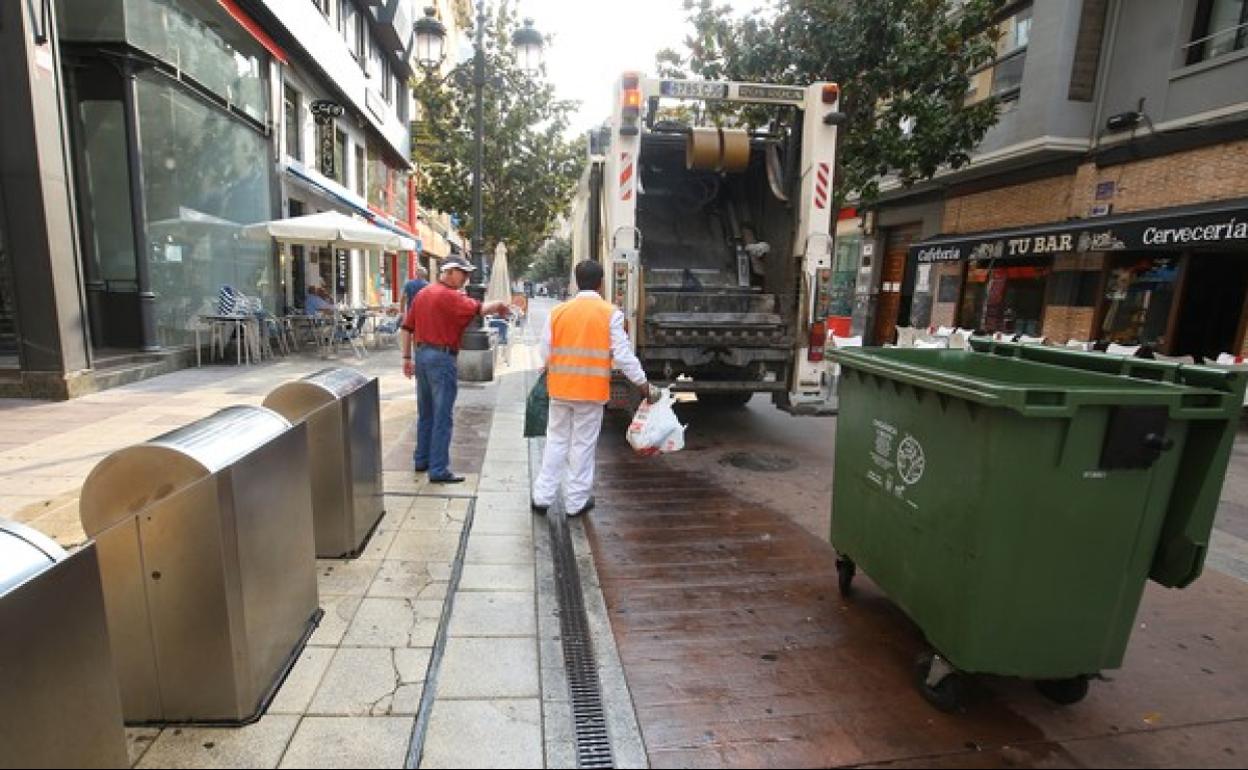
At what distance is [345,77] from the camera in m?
16.8

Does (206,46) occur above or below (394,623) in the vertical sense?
above

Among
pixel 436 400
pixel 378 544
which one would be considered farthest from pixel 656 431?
pixel 378 544

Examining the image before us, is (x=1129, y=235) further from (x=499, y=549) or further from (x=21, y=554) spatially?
(x=21, y=554)

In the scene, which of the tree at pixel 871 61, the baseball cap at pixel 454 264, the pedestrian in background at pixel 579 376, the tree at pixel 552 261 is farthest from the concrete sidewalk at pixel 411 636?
the tree at pixel 552 261

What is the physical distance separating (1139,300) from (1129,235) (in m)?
2.19

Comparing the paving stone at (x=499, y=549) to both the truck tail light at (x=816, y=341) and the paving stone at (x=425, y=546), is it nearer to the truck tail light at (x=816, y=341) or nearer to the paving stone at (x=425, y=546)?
the paving stone at (x=425, y=546)

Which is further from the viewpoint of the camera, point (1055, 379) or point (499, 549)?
point (499, 549)

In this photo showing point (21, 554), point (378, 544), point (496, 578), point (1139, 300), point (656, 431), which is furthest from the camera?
point (1139, 300)

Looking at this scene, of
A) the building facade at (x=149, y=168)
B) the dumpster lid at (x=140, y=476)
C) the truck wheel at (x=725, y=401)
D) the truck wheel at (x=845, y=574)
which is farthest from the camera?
the truck wheel at (x=725, y=401)

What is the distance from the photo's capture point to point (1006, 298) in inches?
555

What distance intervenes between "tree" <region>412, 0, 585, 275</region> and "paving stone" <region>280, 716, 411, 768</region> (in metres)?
15.2

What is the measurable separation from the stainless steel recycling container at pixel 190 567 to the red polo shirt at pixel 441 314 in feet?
7.99

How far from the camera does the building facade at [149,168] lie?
691 centimetres

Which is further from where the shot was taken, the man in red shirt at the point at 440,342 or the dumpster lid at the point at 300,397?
the man in red shirt at the point at 440,342
